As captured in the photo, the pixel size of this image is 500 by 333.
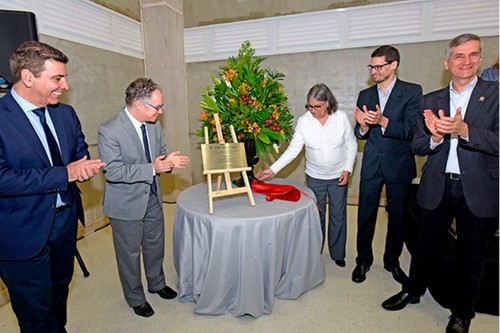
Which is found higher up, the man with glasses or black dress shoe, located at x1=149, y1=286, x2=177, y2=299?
the man with glasses

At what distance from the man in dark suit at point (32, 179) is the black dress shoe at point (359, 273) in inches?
83.4

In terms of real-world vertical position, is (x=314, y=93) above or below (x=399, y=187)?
above

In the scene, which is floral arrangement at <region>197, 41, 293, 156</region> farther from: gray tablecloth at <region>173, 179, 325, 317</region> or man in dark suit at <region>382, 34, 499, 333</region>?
man in dark suit at <region>382, 34, 499, 333</region>

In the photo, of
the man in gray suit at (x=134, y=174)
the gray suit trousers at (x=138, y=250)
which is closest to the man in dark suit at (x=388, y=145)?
the man in gray suit at (x=134, y=174)

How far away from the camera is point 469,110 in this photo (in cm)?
173

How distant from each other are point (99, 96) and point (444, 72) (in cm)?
420

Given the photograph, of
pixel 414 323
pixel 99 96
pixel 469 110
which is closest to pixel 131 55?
pixel 99 96

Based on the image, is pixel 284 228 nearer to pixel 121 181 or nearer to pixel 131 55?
pixel 121 181

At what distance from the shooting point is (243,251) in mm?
1984

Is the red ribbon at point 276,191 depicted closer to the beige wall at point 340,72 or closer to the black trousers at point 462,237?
the black trousers at point 462,237

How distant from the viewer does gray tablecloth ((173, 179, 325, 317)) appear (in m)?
2.00

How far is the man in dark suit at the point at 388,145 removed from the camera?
7.50 ft

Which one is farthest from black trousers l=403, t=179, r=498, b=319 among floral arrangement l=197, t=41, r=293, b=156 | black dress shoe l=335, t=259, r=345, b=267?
floral arrangement l=197, t=41, r=293, b=156

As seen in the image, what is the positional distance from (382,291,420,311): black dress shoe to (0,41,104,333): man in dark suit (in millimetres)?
2056
